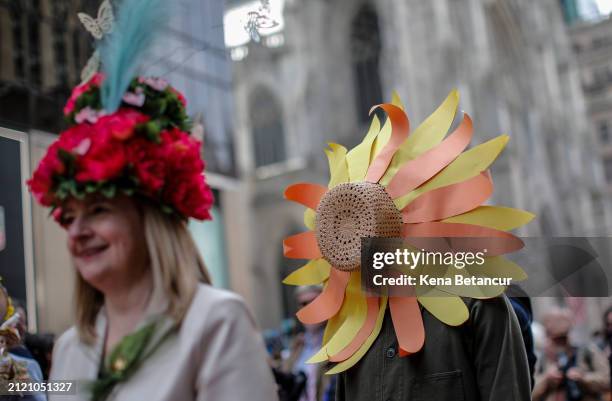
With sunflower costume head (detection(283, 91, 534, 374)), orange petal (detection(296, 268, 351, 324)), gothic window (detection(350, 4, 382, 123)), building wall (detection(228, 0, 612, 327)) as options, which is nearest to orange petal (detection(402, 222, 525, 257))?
sunflower costume head (detection(283, 91, 534, 374))

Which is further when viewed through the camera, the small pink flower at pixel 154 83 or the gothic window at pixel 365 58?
the gothic window at pixel 365 58

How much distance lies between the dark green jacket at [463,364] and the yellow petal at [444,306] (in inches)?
1.7

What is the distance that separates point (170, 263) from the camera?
73.4 inches

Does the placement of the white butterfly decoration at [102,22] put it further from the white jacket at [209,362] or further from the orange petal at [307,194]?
the orange petal at [307,194]

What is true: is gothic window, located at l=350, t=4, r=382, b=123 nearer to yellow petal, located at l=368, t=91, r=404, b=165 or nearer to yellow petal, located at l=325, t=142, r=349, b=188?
yellow petal, located at l=325, t=142, r=349, b=188

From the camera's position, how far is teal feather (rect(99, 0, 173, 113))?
77.6 inches

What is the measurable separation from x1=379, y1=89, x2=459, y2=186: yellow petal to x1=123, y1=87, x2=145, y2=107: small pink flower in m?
0.95

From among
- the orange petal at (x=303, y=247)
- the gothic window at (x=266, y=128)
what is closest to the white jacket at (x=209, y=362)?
the orange petal at (x=303, y=247)

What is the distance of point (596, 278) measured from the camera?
2.34 metres

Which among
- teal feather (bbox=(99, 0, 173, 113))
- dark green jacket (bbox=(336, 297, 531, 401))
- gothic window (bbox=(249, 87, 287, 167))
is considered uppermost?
gothic window (bbox=(249, 87, 287, 167))

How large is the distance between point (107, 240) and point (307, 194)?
1216 millimetres

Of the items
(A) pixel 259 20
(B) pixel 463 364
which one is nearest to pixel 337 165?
(A) pixel 259 20

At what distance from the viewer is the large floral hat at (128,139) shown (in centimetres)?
187

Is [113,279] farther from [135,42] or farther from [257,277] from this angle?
[257,277]
